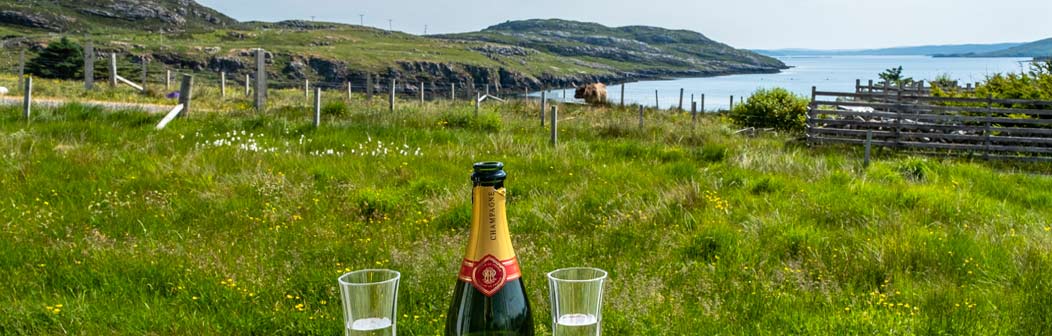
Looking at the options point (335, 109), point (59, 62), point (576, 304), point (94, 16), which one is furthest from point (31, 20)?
point (576, 304)

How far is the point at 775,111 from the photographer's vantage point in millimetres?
30641

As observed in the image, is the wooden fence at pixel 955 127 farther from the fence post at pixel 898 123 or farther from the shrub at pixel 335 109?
the shrub at pixel 335 109

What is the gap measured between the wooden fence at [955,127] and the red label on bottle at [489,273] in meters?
18.4

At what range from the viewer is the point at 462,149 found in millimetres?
12484

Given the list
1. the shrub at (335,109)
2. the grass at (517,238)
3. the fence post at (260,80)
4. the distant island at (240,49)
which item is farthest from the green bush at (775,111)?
the distant island at (240,49)

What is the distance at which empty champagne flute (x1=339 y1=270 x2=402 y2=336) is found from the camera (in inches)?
68.7

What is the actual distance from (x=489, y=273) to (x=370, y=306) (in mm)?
281

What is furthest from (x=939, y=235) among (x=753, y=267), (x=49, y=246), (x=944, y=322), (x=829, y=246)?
(x=49, y=246)

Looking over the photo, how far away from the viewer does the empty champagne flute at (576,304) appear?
1734 mm

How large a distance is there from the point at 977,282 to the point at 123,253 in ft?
19.3

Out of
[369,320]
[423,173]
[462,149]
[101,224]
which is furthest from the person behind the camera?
[462,149]

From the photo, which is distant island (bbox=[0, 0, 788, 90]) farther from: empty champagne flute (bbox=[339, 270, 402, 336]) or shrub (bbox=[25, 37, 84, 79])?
empty champagne flute (bbox=[339, 270, 402, 336])

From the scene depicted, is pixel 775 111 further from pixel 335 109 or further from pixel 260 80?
pixel 260 80

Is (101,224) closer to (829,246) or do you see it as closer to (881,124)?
(829,246)
